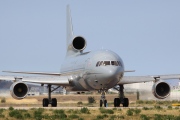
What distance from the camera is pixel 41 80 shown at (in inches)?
2088

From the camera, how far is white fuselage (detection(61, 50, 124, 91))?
46.3 metres

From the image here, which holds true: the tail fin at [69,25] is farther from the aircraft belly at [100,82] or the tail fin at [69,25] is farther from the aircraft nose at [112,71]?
the aircraft nose at [112,71]

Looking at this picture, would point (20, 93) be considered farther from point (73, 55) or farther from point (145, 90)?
point (145, 90)

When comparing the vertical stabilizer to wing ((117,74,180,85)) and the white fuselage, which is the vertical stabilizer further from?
wing ((117,74,180,85))

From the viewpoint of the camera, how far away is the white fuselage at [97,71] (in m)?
46.3

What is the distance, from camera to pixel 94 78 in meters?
47.8

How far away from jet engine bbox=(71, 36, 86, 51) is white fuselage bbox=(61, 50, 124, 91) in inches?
153

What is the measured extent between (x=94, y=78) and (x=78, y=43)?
11.5 meters

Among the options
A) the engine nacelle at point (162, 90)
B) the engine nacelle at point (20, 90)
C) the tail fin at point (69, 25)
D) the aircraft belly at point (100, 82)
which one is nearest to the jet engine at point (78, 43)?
the tail fin at point (69, 25)

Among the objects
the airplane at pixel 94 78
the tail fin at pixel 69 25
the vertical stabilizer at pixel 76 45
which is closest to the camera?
the airplane at pixel 94 78

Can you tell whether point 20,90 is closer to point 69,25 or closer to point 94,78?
point 94,78

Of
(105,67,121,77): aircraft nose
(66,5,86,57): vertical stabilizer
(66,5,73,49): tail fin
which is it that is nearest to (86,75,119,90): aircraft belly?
(105,67,121,77): aircraft nose

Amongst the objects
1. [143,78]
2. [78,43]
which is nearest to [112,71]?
[143,78]

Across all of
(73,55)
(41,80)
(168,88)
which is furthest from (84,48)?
(168,88)
